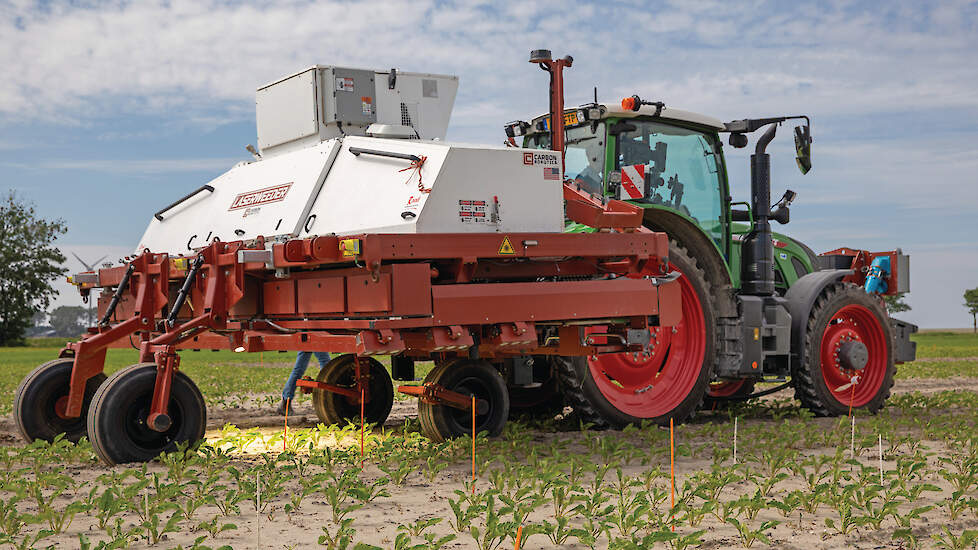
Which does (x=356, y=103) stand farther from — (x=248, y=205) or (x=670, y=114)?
(x=670, y=114)

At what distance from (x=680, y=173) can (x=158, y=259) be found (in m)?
5.08

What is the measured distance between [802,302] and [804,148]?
67.1 inches

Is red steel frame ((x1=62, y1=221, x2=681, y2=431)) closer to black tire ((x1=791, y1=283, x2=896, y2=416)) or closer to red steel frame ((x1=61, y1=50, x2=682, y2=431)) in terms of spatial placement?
red steel frame ((x1=61, y1=50, x2=682, y2=431))

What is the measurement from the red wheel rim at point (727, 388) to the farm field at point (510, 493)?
236cm

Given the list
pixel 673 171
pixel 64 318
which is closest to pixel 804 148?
pixel 673 171

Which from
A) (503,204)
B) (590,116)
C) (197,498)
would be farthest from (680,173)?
(197,498)

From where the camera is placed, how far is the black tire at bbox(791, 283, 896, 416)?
1036 centimetres

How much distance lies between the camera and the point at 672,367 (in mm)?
9477

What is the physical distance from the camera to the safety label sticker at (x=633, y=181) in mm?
8992

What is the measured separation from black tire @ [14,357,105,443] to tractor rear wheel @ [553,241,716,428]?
14.4ft

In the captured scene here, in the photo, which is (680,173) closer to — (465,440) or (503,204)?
(503,204)

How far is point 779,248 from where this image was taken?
11523 mm

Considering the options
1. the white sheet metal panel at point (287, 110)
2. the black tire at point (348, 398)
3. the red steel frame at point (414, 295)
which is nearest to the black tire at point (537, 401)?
the black tire at point (348, 398)

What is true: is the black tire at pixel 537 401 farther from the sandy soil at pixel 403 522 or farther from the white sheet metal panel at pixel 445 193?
the sandy soil at pixel 403 522
